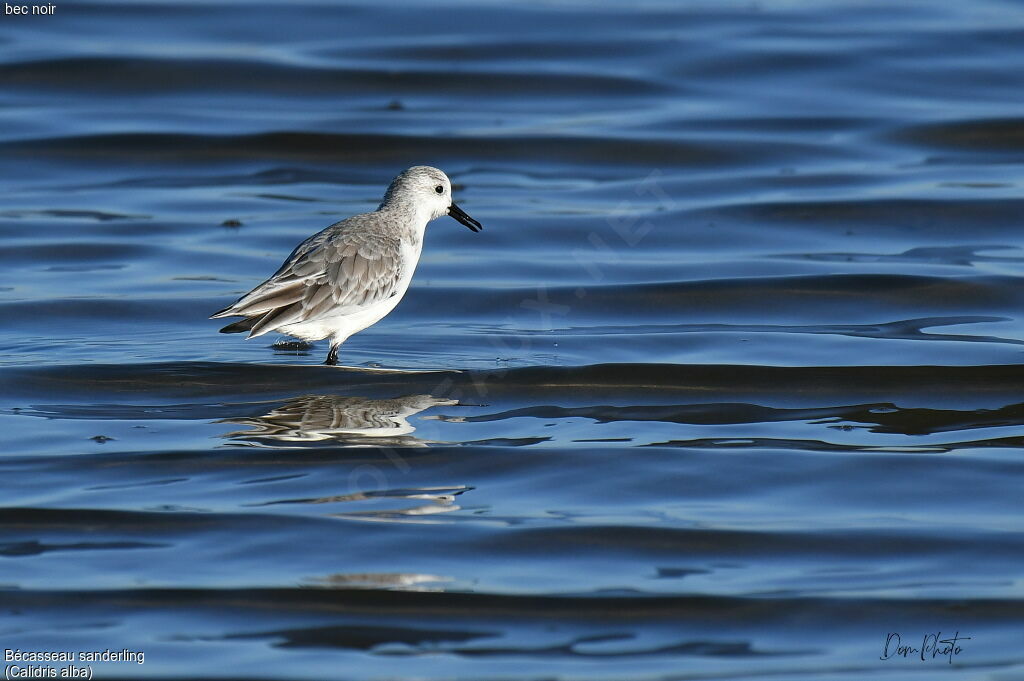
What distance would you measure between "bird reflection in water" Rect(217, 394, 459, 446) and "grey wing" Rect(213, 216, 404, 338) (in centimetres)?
57

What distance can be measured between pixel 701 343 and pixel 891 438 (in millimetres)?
2049

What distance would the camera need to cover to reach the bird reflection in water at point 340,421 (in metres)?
7.63

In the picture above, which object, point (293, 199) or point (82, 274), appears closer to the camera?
point (82, 274)

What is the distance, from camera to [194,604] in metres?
5.73

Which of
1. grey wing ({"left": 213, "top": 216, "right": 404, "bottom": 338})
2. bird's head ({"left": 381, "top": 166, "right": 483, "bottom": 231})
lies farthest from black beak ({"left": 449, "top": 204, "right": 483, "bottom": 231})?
grey wing ({"left": 213, "top": 216, "right": 404, "bottom": 338})

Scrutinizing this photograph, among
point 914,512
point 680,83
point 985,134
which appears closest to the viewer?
point 914,512

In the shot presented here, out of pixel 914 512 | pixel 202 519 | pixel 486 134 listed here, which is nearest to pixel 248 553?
pixel 202 519

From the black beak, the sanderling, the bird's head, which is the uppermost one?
the bird's head

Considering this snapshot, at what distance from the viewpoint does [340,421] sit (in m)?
8.03

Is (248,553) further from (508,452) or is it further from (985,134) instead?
(985,134)

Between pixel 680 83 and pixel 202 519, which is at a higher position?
pixel 680 83

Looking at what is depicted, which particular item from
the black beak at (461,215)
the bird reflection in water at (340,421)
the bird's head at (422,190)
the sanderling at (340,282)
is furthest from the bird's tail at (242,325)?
the black beak at (461,215)

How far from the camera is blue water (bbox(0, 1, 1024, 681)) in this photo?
5734 millimetres
